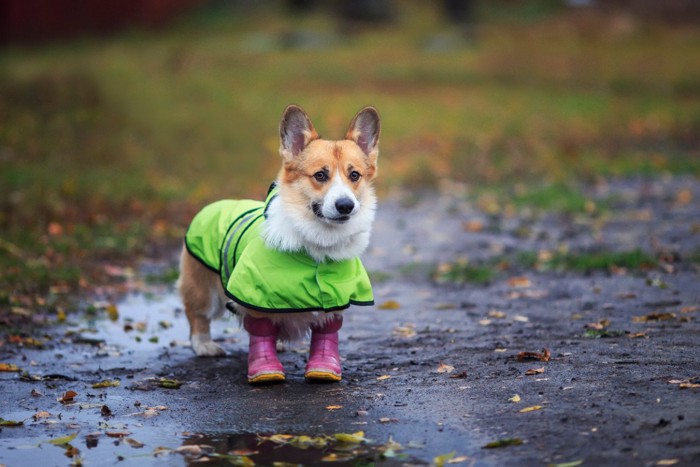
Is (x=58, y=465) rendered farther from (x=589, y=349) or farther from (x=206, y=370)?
(x=589, y=349)

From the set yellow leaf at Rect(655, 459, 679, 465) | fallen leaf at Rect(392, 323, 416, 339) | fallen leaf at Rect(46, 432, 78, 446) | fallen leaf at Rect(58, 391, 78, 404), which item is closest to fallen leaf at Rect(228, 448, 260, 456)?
fallen leaf at Rect(46, 432, 78, 446)

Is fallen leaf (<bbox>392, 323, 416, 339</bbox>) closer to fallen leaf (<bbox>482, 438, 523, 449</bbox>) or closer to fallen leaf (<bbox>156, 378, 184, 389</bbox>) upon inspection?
fallen leaf (<bbox>156, 378, 184, 389</bbox>)

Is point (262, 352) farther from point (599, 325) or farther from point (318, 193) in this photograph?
point (599, 325)

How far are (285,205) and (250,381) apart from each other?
3.78 ft

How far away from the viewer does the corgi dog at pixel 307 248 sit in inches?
230

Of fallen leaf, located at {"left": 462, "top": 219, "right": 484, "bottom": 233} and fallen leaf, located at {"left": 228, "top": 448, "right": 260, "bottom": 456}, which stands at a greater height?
fallen leaf, located at {"left": 462, "top": 219, "right": 484, "bottom": 233}

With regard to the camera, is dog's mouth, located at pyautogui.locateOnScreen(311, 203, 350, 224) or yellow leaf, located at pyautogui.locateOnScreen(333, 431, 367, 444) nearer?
yellow leaf, located at pyautogui.locateOnScreen(333, 431, 367, 444)

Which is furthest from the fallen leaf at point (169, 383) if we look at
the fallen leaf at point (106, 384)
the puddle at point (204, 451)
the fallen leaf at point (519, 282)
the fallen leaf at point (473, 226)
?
the fallen leaf at point (473, 226)

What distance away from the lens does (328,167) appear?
19.2ft

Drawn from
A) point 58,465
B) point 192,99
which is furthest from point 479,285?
point 192,99

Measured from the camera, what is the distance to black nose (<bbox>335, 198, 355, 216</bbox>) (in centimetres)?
564

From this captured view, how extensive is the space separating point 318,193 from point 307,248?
1.21ft

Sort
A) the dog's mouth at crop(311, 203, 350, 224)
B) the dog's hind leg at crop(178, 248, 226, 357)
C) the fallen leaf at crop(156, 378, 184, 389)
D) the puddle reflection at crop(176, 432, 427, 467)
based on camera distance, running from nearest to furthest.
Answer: the puddle reflection at crop(176, 432, 427, 467) < the dog's mouth at crop(311, 203, 350, 224) < the fallen leaf at crop(156, 378, 184, 389) < the dog's hind leg at crop(178, 248, 226, 357)

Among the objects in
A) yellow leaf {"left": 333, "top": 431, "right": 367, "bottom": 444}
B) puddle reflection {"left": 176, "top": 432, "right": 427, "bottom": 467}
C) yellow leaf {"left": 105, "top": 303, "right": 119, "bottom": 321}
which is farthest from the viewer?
yellow leaf {"left": 105, "top": 303, "right": 119, "bottom": 321}
